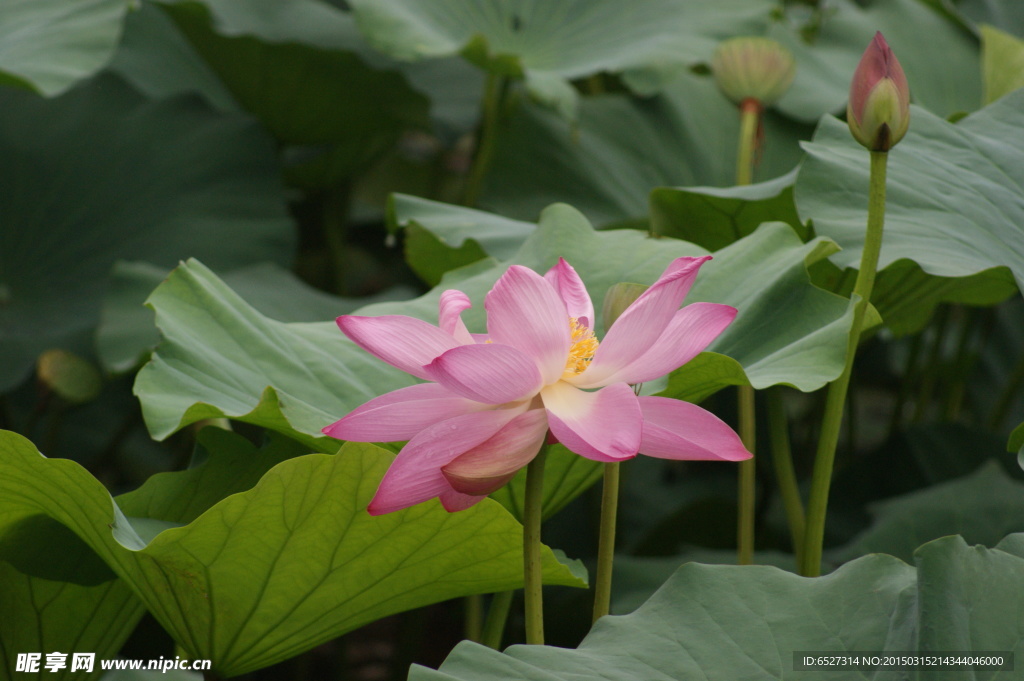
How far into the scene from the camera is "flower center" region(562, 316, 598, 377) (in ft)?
1.72

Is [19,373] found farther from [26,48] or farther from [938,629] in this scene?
[938,629]

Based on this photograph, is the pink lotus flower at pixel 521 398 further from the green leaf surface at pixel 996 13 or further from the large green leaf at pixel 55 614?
the green leaf surface at pixel 996 13

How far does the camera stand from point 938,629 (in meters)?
0.52

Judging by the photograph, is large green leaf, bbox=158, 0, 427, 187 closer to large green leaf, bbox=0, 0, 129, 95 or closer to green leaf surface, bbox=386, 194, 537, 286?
large green leaf, bbox=0, 0, 129, 95

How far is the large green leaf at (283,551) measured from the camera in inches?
22.8

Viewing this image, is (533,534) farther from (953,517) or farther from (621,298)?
(953,517)

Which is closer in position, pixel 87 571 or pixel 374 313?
pixel 87 571

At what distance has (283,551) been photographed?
23.8 inches

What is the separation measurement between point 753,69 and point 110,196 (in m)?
1.00

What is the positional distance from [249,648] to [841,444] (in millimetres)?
1352

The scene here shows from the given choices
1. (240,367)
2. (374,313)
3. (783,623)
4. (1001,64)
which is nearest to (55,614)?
(240,367)

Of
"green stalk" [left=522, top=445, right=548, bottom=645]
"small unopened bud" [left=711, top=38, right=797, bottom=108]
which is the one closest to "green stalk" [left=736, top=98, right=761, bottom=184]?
"small unopened bud" [left=711, top=38, right=797, bottom=108]

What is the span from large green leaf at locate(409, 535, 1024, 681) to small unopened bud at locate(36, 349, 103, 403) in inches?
32.7

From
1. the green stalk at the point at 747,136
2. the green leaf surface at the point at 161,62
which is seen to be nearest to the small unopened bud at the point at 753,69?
the green stalk at the point at 747,136
